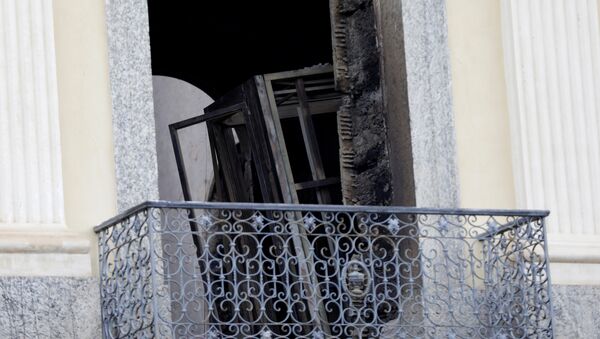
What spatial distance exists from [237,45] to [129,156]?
4.44 m

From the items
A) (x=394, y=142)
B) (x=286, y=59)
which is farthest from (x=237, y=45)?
(x=394, y=142)

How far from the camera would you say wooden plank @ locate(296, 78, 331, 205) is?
33.0 ft

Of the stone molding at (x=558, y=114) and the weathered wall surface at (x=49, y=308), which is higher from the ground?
the stone molding at (x=558, y=114)

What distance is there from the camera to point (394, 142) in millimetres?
9195

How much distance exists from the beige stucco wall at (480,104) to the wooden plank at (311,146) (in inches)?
55.8

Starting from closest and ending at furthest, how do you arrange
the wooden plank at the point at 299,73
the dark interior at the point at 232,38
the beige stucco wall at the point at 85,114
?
the beige stucco wall at the point at 85,114
the wooden plank at the point at 299,73
the dark interior at the point at 232,38

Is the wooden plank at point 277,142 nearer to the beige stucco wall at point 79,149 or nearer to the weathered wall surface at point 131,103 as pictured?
the weathered wall surface at point 131,103

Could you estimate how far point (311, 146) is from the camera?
33.0 feet

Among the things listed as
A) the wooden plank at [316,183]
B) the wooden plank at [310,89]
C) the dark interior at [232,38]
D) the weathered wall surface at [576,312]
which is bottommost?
the weathered wall surface at [576,312]

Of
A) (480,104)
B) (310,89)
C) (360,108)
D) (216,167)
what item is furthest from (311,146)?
(480,104)

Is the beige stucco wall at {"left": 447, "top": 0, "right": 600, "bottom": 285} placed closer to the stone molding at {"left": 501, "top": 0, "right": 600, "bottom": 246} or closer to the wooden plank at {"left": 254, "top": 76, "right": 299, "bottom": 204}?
the stone molding at {"left": 501, "top": 0, "right": 600, "bottom": 246}

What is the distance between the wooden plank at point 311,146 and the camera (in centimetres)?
1005

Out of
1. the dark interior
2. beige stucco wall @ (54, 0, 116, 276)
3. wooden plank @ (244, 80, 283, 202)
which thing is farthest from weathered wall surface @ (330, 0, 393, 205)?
the dark interior

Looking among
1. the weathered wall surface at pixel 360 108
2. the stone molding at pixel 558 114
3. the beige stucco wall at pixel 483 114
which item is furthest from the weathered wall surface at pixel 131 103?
the stone molding at pixel 558 114
